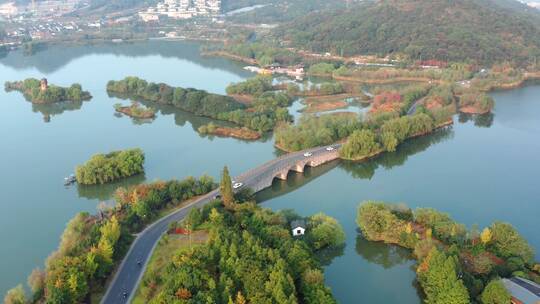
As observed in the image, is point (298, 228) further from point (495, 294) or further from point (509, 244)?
point (509, 244)

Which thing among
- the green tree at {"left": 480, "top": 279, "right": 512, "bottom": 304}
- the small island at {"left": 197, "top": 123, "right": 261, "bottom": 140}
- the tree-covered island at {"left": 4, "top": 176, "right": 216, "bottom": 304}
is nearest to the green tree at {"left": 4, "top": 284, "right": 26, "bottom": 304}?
the tree-covered island at {"left": 4, "top": 176, "right": 216, "bottom": 304}

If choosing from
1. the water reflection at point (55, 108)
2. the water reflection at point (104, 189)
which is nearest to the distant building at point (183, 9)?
the water reflection at point (55, 108)

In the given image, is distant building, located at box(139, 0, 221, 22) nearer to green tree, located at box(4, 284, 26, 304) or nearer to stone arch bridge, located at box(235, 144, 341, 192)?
stone arch bridge, located at box(235, 144, 341, 192)

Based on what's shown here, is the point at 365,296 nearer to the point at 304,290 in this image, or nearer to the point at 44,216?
the point at 304,290

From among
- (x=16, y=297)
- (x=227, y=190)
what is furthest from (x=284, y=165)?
(x=16, y=297)

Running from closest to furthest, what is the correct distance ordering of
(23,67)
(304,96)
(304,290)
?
(304,290) → (304,96) → (23,67)

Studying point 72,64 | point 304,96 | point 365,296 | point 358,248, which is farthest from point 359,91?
point 72,64
